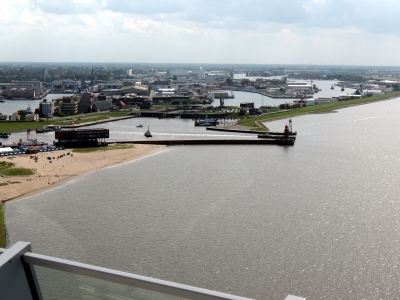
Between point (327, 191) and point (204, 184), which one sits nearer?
point (327, 191)

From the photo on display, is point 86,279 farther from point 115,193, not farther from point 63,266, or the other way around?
point 115,193

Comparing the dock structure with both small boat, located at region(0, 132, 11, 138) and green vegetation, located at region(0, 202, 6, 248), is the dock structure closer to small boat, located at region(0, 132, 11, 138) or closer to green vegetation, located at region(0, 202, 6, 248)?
small boat, located at region(0, 132, 11, 138)

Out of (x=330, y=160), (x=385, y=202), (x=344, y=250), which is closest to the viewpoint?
(x=344, y=250)

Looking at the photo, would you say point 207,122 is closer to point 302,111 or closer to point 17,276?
point 302,111

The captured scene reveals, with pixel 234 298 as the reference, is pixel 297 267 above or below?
below

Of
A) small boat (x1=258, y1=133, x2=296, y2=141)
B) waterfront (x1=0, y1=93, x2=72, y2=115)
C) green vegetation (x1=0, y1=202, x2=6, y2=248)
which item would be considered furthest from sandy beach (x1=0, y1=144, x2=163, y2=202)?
waterfront (x1=0, y1=93, x2=72, y2=115)

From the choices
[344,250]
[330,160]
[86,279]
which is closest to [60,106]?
[330,160]

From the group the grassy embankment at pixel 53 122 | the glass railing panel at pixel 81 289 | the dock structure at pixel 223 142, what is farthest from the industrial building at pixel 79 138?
the glass railing panel at pixel 81 289
